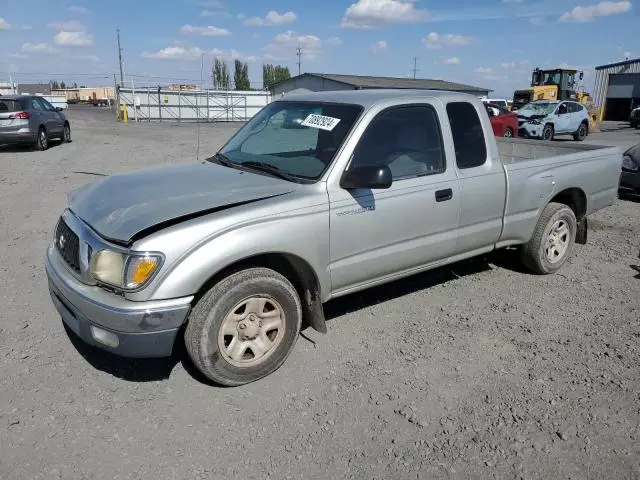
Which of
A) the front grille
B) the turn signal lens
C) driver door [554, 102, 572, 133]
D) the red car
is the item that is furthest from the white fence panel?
the turn signal lens

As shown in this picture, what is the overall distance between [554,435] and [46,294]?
417 cm

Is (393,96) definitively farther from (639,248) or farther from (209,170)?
(639,248)

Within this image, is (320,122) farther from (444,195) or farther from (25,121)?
(25,121)

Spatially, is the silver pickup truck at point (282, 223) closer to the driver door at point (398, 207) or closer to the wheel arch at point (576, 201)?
the driver door at point (398, 207)

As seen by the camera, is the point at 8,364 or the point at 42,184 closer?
the point at 8,364

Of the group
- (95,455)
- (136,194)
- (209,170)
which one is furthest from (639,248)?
(95,455)

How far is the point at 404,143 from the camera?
3.96 metres

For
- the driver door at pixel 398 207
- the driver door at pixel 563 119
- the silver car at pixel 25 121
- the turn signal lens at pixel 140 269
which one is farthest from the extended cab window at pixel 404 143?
the driver door at pixel 563 119

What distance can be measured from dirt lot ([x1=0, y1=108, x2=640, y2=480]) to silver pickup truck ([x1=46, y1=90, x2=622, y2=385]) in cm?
39

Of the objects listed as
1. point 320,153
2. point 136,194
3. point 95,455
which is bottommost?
→ point 95,455

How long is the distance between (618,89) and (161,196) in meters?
50.4

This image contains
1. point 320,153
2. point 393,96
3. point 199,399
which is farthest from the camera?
point 393,96

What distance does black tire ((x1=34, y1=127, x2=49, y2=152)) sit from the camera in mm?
15331

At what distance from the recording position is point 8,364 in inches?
137
